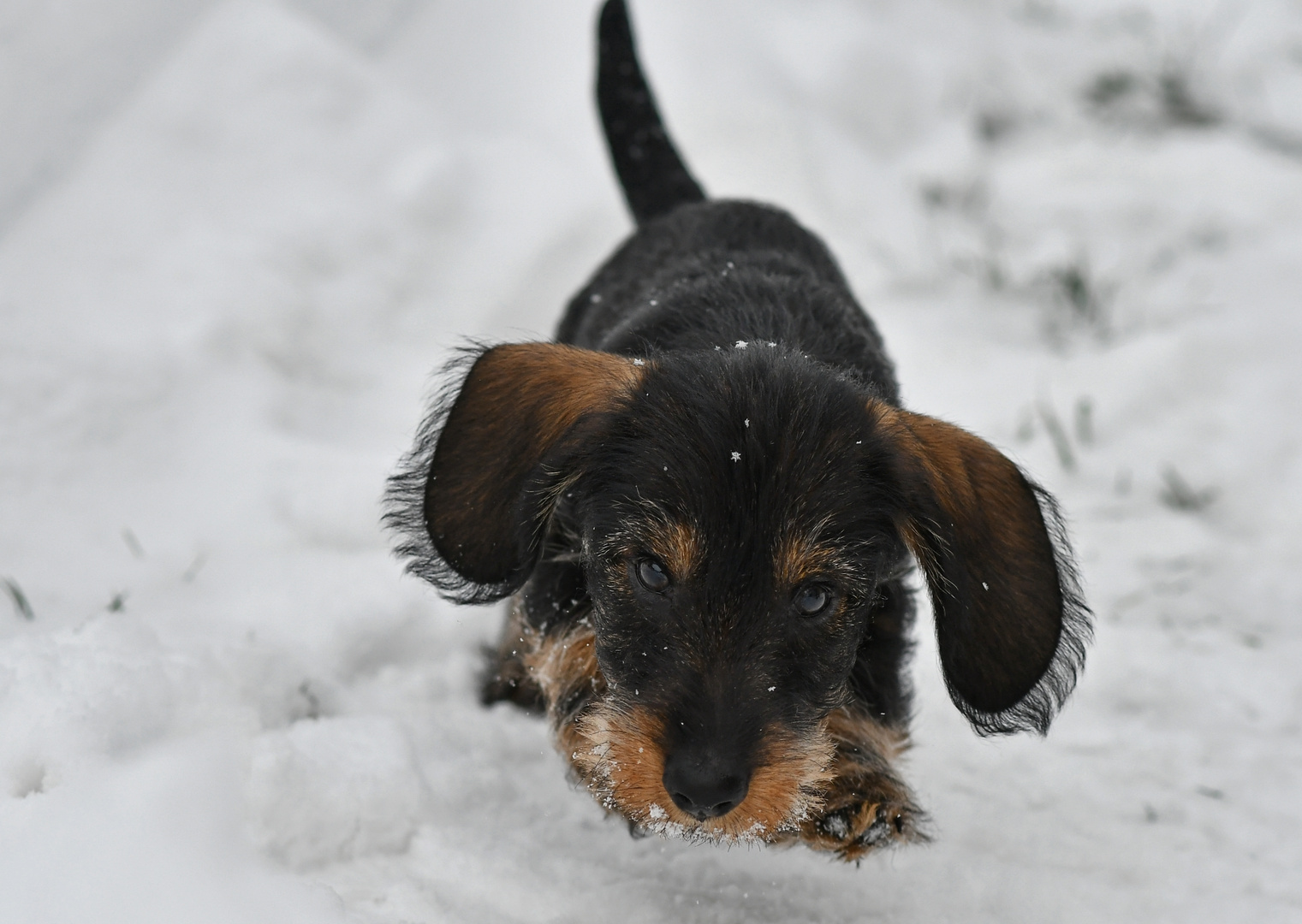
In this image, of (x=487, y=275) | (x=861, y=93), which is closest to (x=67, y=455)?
(x=487, y=275)

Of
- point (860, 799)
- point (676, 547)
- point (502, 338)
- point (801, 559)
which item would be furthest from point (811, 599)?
point (502, 338)

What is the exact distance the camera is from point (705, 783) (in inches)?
77.9

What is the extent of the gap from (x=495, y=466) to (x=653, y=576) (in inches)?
14.6

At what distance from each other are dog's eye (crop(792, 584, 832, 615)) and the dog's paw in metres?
0.54

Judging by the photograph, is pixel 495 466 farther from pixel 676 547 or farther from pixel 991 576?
pixel 991 576

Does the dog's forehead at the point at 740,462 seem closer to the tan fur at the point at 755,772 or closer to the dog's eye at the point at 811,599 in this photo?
the dog's eye at the point at 811,599

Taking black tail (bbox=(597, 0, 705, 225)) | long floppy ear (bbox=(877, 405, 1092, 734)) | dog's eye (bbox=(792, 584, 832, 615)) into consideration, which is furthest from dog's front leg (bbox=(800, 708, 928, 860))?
black tail (bbox=(597, 0, 705, 225))

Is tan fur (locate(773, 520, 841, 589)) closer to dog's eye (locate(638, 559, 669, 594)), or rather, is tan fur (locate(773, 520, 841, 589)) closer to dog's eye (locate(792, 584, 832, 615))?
dog's eye (locate(792, 584, 832, 615))

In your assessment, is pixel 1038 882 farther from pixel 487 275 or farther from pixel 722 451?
pixel 487 275

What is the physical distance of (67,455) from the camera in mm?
3412

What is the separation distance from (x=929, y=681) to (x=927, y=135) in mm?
4109

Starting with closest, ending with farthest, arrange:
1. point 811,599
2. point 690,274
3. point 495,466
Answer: point 811,599 < point 495,466 < point 690,274

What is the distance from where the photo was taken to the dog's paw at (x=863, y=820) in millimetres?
2496

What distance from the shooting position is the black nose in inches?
78.0
